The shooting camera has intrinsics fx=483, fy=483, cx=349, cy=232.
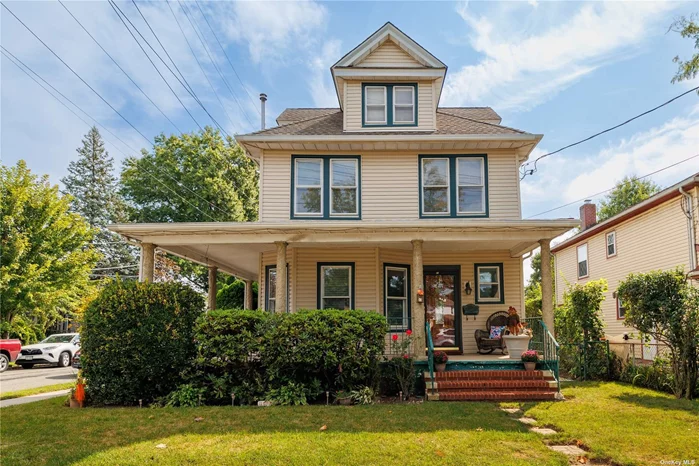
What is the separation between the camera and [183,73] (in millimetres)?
14391

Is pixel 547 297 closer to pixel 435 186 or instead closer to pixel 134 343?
pixel 435 186

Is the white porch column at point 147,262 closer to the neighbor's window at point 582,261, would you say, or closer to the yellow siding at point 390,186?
the yellow siding at point 390,186

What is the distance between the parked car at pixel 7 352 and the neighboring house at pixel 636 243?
62.2 feet

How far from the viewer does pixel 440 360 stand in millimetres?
9508

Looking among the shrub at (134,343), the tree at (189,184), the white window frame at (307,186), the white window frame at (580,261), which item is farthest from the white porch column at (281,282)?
the tree at (189,184)

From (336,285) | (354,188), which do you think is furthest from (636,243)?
(336,285)

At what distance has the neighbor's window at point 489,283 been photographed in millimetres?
12578

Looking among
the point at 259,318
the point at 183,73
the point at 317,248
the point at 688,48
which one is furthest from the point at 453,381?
the point at 183,73

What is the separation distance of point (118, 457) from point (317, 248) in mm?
7458

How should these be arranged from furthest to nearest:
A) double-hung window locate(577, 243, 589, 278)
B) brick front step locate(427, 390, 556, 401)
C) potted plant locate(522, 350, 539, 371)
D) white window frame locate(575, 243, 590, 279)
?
1. double-hung window locate(577, 243, 589, 278)
2. white window frame locate(575, 243, 590, 279)
3. potted plant locate(522, 350, 539, 371)
4. brick front step locate(427, 390, 556, 401)

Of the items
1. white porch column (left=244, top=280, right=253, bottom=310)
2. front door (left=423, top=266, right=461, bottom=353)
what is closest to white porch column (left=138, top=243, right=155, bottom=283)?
front door (left=423, top=266, right=461, bottom=353)

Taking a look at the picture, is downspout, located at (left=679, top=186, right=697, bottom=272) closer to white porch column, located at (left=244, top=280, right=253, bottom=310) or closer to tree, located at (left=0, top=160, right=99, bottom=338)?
white porch column, located at (left=244, top=280, right=253, bottom=310)

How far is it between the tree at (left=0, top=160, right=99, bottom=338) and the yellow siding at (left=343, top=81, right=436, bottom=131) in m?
14.0

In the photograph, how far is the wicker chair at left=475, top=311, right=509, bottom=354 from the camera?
1182cm
